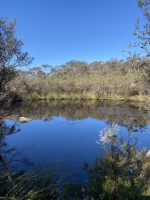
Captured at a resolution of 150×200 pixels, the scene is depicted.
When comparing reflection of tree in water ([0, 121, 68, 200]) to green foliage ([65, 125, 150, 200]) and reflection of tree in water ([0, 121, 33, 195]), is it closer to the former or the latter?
reflection of tree in water ([0, 121, 33, 195])

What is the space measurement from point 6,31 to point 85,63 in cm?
7255

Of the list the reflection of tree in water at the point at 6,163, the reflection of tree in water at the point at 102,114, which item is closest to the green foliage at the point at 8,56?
the reflection of tree in water at the point at 6,163

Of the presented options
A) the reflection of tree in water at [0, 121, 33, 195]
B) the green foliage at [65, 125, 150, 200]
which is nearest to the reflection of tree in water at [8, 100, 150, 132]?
the reflection of tree in water at [0, 121, 33, 195]

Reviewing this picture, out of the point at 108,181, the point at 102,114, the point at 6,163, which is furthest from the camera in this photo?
the point at 102,114

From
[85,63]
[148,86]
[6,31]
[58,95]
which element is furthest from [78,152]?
[85,63]

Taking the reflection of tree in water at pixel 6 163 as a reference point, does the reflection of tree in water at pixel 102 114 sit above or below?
below

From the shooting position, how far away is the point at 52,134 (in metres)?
12.7

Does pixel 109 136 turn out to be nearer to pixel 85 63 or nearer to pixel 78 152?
pixel 78 152

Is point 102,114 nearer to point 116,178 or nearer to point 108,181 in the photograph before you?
point 116,178

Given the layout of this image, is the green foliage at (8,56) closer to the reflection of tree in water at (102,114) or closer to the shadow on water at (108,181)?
the shadow on water at (108,181)

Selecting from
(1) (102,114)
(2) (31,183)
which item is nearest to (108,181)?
(2) (31,183)

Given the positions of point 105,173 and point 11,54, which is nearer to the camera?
point 105,173

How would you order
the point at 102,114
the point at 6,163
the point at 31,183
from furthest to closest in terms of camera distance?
the point at 102,114 → the point at 31,183 → the point at 6,163

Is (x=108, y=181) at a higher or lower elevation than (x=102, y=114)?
higher
